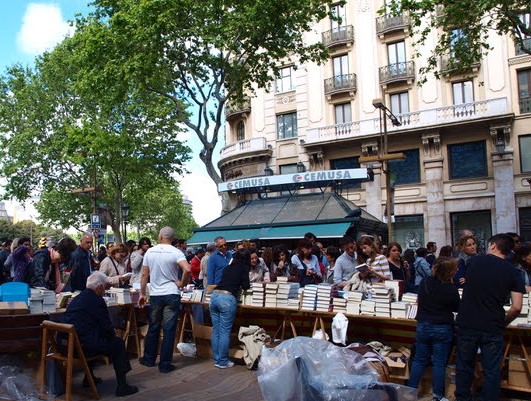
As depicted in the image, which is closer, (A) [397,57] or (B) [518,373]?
(B) [518,373]

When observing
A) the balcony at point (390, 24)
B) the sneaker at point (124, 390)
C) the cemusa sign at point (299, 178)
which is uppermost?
the balcony at point (390, 24)

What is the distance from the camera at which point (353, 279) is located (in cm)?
786

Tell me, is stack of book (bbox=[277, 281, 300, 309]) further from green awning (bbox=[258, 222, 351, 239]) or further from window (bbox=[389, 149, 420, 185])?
window (bbox=[389, 149, 420, 185])

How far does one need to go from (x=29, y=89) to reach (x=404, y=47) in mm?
20706

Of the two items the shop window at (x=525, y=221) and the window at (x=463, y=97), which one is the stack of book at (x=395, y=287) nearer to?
the shop window at (x=525, y=221)

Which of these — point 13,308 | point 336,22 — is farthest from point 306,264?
point 336,22

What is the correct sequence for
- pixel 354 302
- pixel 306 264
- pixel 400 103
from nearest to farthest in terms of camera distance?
pixel 354 302 < pixel 306 264 < pixel 400 103

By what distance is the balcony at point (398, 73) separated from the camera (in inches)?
1055

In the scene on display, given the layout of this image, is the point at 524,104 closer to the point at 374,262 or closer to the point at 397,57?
the point at 397,57

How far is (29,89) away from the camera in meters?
31.7

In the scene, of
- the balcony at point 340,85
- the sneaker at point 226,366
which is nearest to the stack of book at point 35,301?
the sneaker at point 226,366

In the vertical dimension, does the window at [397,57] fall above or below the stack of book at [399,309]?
above

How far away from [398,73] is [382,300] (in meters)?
22.0

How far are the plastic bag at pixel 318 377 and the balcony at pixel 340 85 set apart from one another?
24.4 metres
